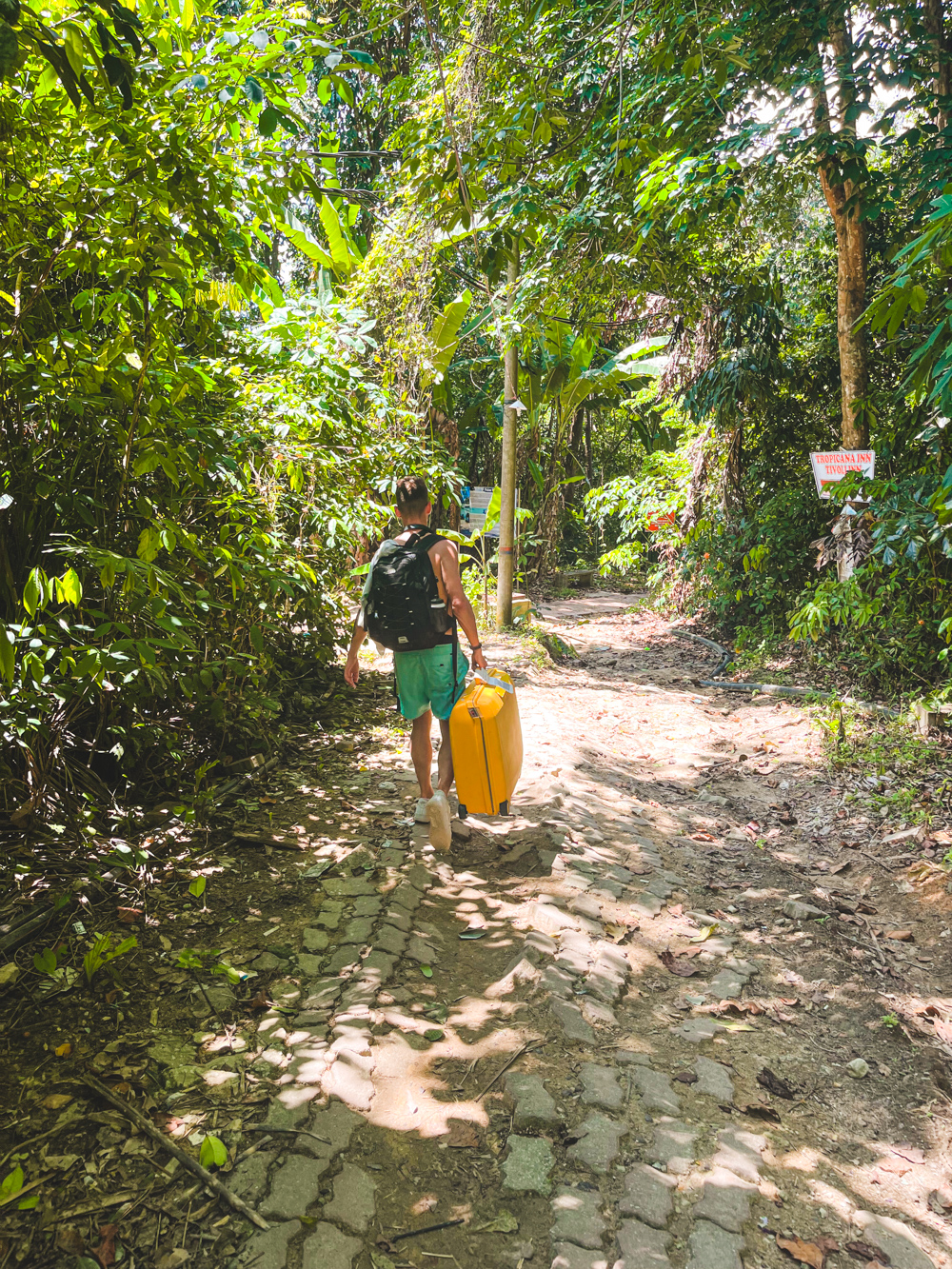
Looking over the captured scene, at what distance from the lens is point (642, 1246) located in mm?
2248

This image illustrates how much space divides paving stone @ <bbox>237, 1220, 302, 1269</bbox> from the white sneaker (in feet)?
7.72

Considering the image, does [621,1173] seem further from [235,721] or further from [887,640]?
[887,640]

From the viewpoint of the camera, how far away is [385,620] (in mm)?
4359

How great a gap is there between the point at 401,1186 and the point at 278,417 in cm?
372

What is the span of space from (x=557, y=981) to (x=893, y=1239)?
142 cm

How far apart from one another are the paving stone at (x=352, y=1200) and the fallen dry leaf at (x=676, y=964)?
1819 millimetres

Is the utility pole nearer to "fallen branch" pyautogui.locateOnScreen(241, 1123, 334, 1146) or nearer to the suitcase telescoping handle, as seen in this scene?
the suitcase telescoping handle

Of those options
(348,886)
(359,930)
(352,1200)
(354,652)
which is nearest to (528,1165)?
(352,1200)

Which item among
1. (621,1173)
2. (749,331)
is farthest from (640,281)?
(621,1173)

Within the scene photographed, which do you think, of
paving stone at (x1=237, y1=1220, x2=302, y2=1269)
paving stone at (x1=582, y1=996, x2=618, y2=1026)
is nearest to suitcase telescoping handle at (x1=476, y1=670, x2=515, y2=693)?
paving stone at (x1=582, y1=996, x2=618, y2=1026)

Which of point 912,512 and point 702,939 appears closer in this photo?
point 702,939

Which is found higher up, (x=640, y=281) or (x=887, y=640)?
(x=640, y=281)

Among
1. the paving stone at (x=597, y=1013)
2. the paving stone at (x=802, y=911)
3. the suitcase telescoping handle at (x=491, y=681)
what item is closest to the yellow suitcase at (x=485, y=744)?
the suitcase telescoping handle at (x=491, y=681)

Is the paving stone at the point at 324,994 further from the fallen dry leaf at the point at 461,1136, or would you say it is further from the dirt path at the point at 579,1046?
the fallen dry leaf at the point at 461,1136
